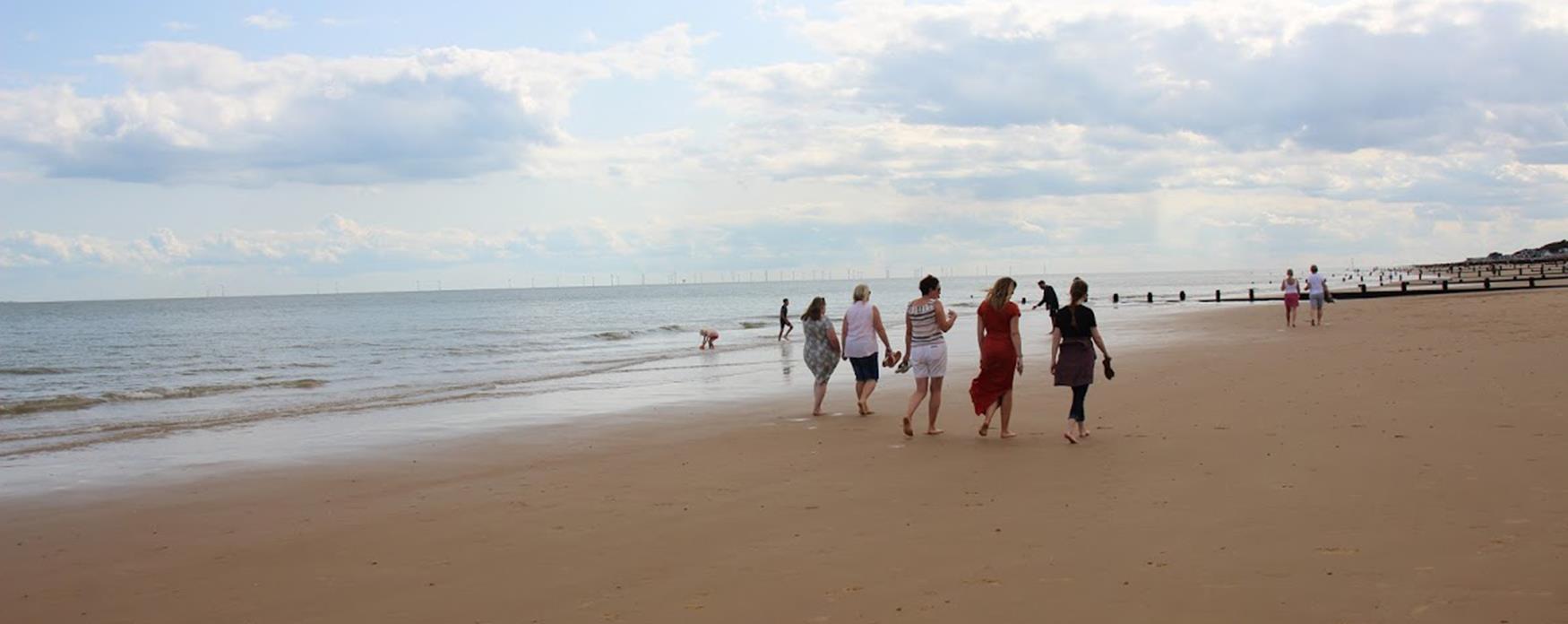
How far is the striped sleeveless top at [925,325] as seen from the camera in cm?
1105

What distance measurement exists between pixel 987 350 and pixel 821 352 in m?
3.30

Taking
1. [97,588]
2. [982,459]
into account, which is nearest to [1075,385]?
[982,459]

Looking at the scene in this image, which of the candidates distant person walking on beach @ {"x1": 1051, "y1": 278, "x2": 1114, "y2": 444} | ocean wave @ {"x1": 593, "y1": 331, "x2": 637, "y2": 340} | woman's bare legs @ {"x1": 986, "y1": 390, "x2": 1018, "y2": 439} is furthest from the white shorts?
ocean wave @ {"x1": 593, "y1": 331, "x2": 637, "y2": 340}

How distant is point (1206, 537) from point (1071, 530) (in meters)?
0.76

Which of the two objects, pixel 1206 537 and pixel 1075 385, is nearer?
pixel 1206 537

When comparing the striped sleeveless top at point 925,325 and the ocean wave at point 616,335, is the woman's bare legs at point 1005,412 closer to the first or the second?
the striped sleeveless top at point 925,325

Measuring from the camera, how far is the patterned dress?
1334 cm

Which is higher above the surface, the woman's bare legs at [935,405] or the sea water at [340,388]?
the woman's bare legs at [935,405]

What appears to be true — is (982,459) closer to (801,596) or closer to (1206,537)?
(1206,537)

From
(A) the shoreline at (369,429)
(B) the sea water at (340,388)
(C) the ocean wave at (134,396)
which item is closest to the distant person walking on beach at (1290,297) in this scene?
(B) the sea water at (340,388)

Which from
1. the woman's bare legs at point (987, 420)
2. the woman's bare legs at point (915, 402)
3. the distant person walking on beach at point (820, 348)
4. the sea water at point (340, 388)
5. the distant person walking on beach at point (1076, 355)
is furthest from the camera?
the sea water at point (340, 388)

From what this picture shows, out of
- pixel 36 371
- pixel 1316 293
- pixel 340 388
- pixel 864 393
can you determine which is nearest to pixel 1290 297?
pixel 1316 293

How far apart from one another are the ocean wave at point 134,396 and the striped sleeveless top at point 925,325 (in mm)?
16540

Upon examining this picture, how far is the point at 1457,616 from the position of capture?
473cm
